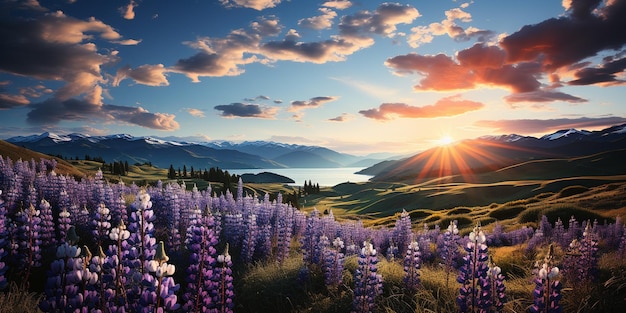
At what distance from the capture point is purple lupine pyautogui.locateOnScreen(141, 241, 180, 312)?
370 cm

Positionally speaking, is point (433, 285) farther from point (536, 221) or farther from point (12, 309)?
point (536, 221)

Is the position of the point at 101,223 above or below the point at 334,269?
above

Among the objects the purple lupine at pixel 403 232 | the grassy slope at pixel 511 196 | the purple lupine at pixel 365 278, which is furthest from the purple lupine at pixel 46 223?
the grassy slope at pixel 511 196

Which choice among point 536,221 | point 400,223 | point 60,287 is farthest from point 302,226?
point 536,221

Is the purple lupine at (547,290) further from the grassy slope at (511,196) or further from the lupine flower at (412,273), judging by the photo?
the grassy slope at (511,196)

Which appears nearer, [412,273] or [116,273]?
[116,273]

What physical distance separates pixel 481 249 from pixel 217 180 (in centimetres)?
9961

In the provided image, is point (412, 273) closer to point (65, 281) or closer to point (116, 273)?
point (116, 273)

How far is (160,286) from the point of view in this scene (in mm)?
3805

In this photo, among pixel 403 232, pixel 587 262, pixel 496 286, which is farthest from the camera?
pixel 403 232

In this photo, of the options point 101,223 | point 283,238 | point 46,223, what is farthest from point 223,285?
point 46,223

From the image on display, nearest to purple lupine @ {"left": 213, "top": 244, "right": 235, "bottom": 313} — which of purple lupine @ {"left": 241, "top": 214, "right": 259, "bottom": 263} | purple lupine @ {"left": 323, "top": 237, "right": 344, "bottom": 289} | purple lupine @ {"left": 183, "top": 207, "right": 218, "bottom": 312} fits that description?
purple lupine @ {"left": 183, "top": 207, "right": 218, "bottom": 312}

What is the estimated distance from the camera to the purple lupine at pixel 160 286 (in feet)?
12.1

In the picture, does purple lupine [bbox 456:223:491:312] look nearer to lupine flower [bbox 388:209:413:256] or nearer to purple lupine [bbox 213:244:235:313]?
purple lupine [bbox 213:244:235:313]
